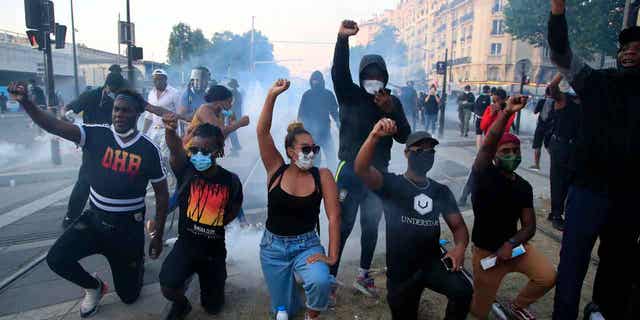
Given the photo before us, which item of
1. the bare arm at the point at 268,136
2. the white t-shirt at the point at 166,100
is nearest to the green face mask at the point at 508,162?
the bare arm at the point at 268,136

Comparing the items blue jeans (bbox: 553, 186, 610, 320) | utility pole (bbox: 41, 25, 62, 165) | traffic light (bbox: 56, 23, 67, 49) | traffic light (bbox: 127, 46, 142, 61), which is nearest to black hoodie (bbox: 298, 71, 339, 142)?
blue jeans (bbox: 553, 186, 610, 320)

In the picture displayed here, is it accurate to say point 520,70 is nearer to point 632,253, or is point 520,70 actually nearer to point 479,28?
point 632,253

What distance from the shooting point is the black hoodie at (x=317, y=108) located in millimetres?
6430

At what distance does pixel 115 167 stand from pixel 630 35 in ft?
11.7

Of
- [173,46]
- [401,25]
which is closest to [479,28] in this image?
[401,25]

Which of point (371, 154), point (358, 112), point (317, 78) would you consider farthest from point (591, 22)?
point (371, 154)

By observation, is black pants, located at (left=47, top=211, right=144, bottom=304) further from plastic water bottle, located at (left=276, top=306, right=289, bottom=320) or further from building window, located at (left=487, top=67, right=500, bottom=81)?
building window, located at (left=487, top=67, right=500, bottom=81)

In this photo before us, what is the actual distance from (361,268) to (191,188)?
1.51 m

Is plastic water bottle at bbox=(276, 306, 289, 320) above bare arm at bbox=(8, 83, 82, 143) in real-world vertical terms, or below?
below

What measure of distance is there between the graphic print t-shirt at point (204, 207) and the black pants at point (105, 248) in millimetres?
507

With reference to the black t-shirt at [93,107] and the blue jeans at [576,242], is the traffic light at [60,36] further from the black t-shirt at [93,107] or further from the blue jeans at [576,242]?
the blue jeans at [576,242]

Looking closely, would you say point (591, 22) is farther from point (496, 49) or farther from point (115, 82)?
point (496, 49)

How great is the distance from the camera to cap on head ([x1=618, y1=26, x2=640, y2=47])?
258 cm

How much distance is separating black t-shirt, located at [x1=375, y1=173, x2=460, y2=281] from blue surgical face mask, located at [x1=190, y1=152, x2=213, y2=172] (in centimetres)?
124
